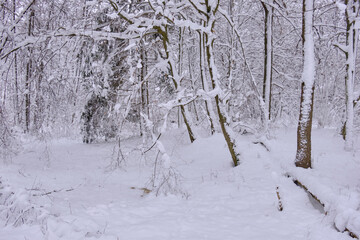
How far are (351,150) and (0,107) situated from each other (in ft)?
36.1

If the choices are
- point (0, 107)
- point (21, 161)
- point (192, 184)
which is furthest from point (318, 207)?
point (21, 161)

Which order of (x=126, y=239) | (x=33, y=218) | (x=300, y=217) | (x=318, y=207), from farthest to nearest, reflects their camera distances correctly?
(x=318, y=207), (x=300, y=217), (x=33, y=218), (x=126, y=239)

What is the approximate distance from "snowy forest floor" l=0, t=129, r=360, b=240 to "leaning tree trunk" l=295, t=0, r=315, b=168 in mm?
486

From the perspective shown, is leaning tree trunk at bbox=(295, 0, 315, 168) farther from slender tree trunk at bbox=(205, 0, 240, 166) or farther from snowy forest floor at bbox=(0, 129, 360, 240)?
slender tree trunk at bbox=(205, 0, 240, 166)

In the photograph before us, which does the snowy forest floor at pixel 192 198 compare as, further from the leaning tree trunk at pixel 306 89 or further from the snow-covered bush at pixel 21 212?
the leaning tree trunk at pixel 306 89

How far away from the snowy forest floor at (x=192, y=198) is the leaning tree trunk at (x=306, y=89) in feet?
1.59

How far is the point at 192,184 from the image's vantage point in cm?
722

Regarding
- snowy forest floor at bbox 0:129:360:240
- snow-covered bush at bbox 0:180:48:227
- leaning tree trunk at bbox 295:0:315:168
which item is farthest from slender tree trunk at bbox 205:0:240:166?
snow-covered bush at bbox 0:180:48:227

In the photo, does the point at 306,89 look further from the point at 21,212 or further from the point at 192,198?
the point at 21,212

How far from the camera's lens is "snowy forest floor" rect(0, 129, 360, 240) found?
3.94 m

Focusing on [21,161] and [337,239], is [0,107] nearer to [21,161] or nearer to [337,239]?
[21,161]

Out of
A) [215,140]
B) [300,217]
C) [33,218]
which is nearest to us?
[33,218]

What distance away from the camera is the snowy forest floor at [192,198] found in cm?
394

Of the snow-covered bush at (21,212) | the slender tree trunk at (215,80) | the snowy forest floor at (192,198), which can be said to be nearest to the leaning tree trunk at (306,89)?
the snowy forest floor at (192,198)
